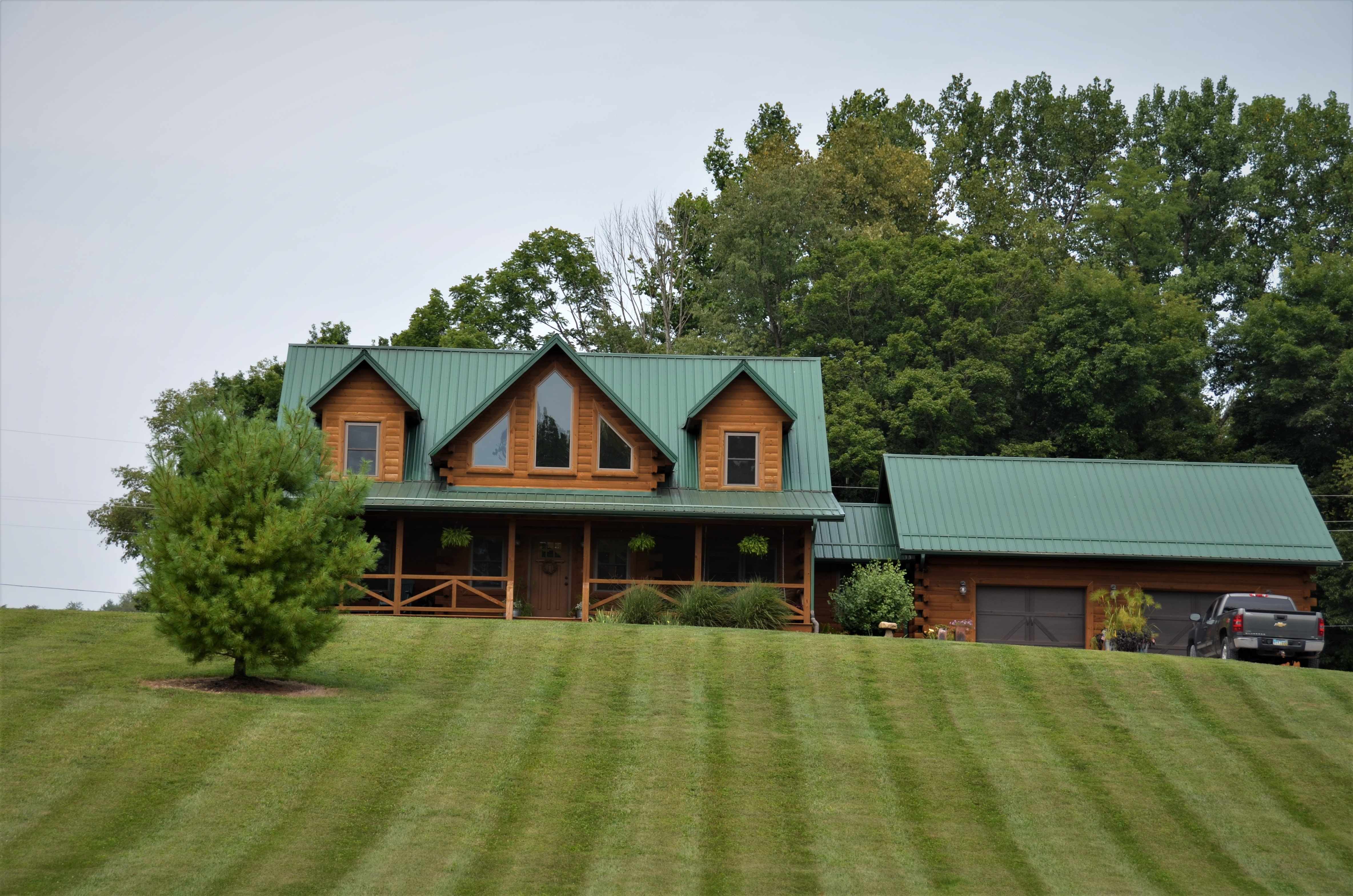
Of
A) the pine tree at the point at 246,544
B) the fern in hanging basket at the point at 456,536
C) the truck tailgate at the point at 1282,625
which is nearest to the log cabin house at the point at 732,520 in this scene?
the fern in hanging basket at the point at 456,536

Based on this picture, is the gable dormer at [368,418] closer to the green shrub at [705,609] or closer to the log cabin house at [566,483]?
the log cabin house at [566,483]

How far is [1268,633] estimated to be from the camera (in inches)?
1031

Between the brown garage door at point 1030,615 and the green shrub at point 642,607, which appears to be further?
the brown garage door at point 1030,615

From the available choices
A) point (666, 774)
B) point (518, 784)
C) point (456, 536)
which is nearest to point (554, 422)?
point (456, 536)

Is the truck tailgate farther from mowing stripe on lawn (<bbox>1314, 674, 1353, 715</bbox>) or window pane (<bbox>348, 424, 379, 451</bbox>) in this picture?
window pane (<bbox>348, 424, 379, 451</bbox>)

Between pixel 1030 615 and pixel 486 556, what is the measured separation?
502 inches

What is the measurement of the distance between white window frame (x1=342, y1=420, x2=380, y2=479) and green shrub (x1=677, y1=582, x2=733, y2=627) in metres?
8.07

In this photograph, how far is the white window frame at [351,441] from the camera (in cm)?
3045

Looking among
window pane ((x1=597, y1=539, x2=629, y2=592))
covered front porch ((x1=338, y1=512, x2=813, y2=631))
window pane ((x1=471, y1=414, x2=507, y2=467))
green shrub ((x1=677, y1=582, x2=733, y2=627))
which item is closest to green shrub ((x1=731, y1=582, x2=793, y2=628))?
green shrub ((x1=677, y1=582, x2=733, y2=627))

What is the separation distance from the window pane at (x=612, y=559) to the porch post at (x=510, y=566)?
211 centimetres

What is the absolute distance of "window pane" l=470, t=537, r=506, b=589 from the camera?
3069cm

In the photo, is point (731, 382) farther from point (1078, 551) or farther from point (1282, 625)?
point (1282, 625)

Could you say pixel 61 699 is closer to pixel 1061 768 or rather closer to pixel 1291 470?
pixel 1061 768

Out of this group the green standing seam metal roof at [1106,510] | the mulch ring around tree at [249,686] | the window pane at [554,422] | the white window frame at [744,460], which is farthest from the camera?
the white window frame at [744,460]
